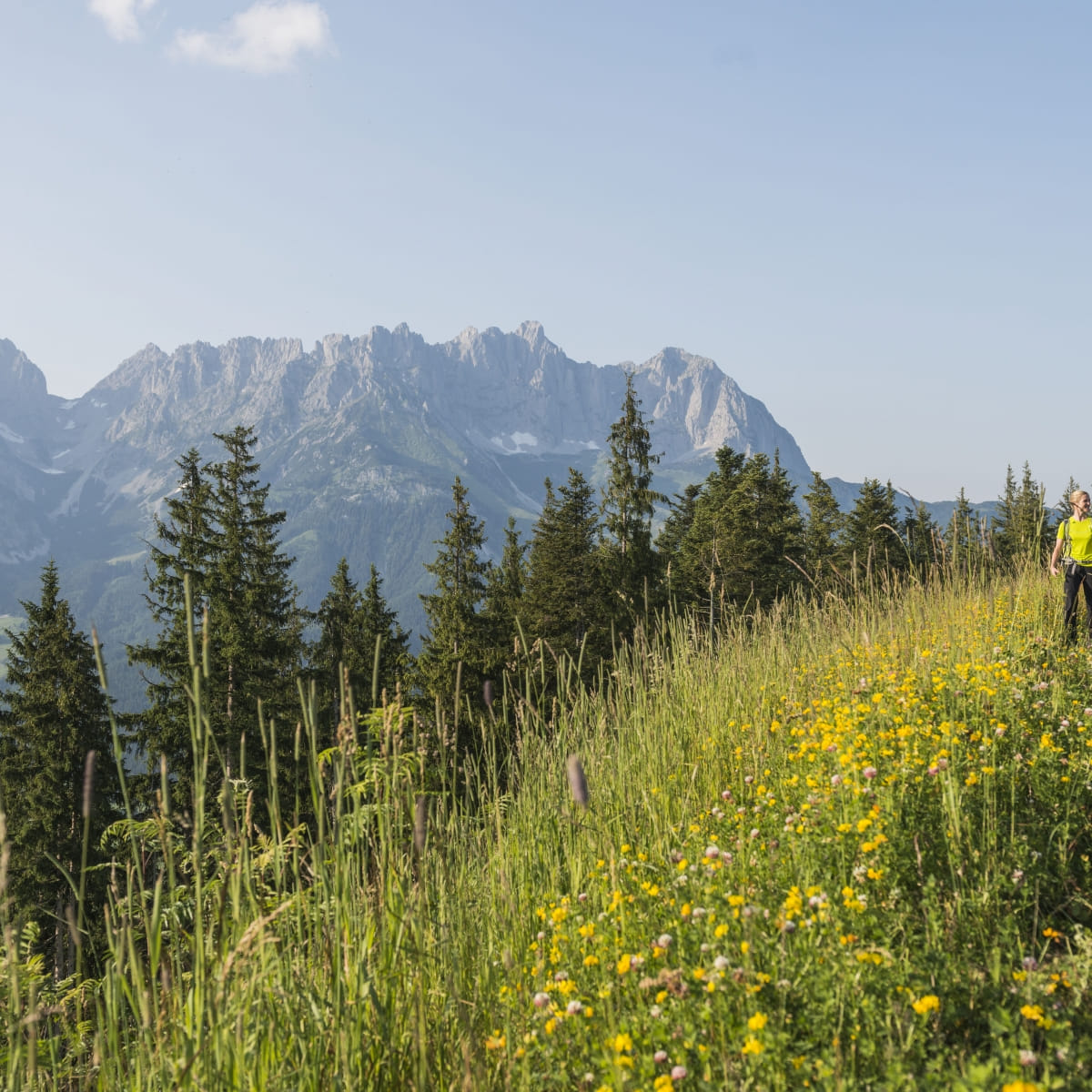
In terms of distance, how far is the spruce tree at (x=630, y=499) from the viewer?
3334cm

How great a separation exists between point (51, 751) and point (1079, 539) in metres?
27.8

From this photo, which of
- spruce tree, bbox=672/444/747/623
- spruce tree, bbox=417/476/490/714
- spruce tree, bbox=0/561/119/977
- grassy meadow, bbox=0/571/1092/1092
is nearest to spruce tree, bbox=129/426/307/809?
spruce tree, bbox=0/561/119/977

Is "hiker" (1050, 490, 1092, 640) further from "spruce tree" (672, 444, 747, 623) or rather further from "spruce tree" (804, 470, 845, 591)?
"spruce tree" (804, 470, 845, 591)

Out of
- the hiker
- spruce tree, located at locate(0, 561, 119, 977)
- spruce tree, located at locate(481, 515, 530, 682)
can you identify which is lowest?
spruce tree, located at locate(0, 561, 119, 977)

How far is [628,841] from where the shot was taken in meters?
4.00

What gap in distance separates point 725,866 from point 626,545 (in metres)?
31.3

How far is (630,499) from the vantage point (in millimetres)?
34906

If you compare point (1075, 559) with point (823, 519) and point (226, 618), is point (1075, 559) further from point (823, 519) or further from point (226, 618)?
point (823, 519)

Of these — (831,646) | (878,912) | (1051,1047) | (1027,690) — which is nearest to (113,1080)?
(878,912)

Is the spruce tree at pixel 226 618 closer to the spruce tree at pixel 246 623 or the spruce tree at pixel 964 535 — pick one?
the spruce tree at pixel 246 623

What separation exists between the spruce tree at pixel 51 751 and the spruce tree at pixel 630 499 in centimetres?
1960

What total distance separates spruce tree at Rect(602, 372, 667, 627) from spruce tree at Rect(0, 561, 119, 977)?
1960 cm

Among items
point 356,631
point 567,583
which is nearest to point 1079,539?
point 567,583

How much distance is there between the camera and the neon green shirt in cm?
834
